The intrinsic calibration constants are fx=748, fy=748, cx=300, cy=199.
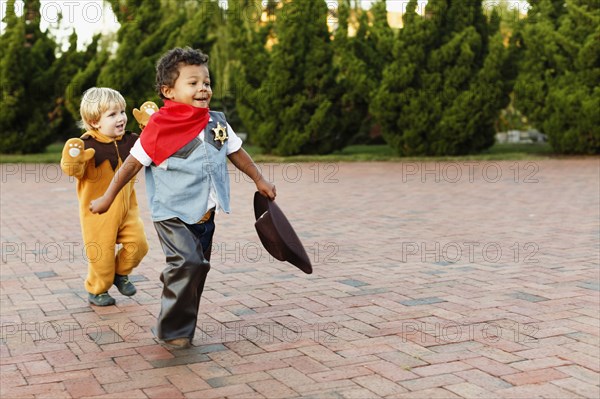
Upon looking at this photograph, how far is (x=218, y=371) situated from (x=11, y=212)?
734 cm

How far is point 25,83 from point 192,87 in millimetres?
19826

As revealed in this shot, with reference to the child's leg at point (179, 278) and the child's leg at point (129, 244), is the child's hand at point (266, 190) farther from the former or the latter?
the child's leg at point (129, 244)

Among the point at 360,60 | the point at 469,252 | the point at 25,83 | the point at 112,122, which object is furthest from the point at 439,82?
the point at 112,122

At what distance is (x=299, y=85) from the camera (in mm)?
20359

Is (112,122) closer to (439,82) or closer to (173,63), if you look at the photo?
(173,63)

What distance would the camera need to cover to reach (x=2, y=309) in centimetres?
467

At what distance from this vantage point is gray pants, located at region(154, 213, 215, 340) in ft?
12.0

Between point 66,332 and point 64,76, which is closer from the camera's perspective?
point 66,332

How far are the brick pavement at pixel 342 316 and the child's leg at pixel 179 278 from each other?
0.14m

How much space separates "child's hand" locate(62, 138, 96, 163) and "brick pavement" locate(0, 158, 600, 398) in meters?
0.94

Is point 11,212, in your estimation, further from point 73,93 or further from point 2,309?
point 73,93

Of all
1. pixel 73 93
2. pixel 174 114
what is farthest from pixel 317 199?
pixel 73 93

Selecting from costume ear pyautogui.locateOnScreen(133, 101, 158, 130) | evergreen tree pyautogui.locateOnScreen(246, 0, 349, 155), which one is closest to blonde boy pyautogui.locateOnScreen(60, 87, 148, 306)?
costume ear pyautogui.locateOnScreen(133, 101, 158, 130)

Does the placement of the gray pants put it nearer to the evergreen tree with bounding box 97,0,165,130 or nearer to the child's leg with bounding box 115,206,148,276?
the child's leg with bounding box 115,206,148,276
